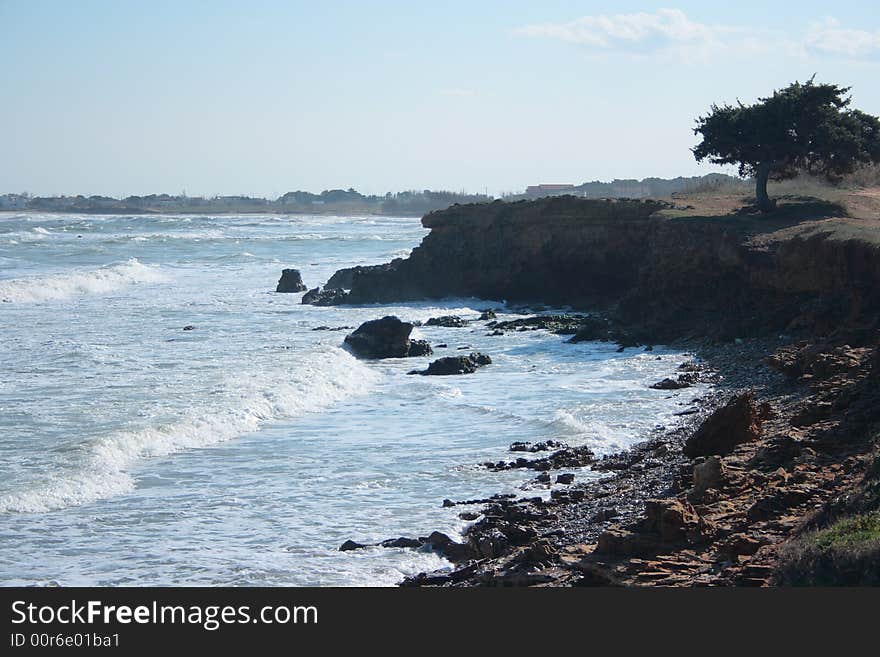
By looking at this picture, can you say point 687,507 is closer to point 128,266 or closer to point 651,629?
point 651,629

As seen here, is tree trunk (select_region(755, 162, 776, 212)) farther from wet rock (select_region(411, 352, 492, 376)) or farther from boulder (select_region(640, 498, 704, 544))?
boulder (select_region(640, 498, 704, 544))

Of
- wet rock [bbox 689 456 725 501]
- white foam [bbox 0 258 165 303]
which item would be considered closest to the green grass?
wet rock [bbox 689 456 725 501]

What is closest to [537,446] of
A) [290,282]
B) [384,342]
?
[384,342]

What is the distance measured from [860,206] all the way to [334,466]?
21.6 metres

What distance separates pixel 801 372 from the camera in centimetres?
1761

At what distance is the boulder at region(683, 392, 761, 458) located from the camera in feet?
44.8

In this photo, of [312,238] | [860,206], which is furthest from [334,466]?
[312,238]

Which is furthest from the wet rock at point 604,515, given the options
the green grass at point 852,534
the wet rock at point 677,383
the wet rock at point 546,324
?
the wet rock at point 546,324

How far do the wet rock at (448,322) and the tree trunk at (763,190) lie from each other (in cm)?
917

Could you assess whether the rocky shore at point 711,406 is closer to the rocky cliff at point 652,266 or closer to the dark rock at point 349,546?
the rocky cliff at point 652,266

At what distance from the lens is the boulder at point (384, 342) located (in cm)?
2566

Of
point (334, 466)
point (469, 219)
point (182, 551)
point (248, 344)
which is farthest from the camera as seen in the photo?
point (469, 219)

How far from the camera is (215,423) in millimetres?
17328

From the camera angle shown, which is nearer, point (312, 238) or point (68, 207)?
point (312, 238)
